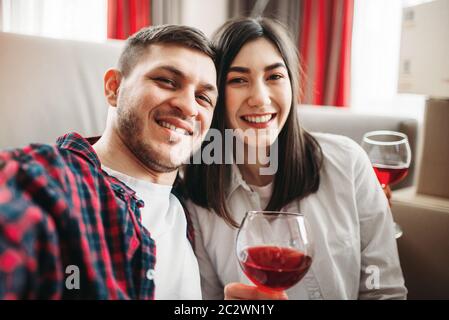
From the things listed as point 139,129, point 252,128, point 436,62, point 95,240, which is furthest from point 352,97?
Answer: point 95,240

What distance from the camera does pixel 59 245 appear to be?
49 cm

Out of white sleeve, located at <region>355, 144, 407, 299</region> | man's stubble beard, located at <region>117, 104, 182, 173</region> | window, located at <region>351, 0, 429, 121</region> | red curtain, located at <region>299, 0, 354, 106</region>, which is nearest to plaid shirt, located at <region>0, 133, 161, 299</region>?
man's stubble beard, located at <region>117, 104, 182, 173</region>

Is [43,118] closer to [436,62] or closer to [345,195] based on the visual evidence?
[345,195]

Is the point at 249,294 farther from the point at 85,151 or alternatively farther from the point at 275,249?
the point at 85,151

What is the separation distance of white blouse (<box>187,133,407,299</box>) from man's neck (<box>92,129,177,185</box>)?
202 millimetres

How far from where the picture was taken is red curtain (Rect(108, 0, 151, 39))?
163 centimetres

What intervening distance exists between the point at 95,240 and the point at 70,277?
0.06 meters

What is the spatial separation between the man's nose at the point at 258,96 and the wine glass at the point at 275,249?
0.34 m

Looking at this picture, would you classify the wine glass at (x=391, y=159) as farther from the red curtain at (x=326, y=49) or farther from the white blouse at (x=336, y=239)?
the red curtain at (x=326, y=49)

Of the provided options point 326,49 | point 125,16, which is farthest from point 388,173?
point 326,49

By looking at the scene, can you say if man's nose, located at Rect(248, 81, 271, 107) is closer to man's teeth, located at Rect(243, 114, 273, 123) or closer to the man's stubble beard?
man's teeth, located at Rect(243, 114, 273, 123)

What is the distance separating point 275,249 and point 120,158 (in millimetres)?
376

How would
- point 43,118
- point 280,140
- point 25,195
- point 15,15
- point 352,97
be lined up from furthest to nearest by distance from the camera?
point 352,97 → point 15,15 → point 280,140 → point 43,118 → point 25,195

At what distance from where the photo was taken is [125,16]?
5.64ft
